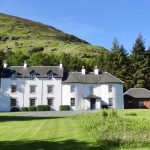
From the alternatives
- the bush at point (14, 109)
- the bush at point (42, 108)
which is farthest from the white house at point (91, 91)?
the bush at point (14, 109)

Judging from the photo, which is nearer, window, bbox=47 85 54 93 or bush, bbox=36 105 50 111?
bush, bbox=36 105 50 111

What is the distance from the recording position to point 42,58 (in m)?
106

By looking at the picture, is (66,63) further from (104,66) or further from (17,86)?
(17,86)

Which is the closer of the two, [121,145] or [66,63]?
[121,145]

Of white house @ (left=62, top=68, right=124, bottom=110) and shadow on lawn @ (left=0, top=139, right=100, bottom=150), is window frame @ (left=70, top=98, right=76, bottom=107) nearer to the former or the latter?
white house @ (left=62, top=68, right=124, bottom=110)

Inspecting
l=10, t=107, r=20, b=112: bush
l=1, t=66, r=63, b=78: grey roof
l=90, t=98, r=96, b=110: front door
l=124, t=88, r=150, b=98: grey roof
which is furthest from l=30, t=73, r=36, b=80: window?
l=124, t=88, r=150, b=98: grey roof

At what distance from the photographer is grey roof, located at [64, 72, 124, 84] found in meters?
75.4

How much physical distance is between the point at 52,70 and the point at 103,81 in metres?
11.3

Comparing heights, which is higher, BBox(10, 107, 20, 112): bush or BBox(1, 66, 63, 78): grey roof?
BBox(1, 66, 63, 78): grey roof

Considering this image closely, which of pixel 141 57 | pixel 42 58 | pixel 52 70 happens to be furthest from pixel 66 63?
pixel 52 70

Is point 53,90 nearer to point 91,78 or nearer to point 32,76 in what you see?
point 32,76

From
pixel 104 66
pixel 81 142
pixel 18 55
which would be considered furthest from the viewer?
pixel 18 55

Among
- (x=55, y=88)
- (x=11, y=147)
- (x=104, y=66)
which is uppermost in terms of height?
(x=104, y=66)

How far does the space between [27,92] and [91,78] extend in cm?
1423
